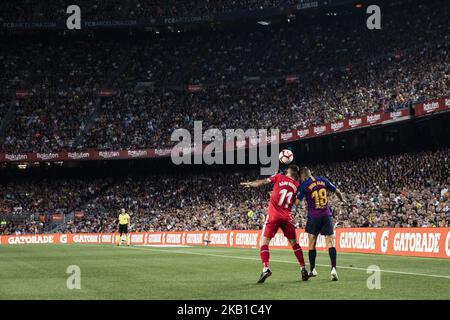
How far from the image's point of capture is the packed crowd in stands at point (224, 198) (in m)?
34.1

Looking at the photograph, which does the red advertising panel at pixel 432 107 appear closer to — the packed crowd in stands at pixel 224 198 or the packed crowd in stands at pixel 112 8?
the packed crowd in stands at pixel 224 198

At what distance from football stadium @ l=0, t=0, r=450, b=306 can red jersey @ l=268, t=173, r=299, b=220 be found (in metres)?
11.2

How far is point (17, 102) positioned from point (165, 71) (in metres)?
14.3

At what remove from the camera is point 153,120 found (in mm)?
61656

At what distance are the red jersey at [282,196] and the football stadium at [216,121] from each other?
441 inches

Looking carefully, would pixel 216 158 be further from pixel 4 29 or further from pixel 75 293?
pixel 75 293

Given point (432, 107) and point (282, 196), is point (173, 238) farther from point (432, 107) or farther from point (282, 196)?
point (282, 196)

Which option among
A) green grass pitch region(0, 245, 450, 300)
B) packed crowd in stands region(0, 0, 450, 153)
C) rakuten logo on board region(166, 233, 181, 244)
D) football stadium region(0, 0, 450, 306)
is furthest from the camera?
packed crowd in stands region(0, 0, 450, 153)

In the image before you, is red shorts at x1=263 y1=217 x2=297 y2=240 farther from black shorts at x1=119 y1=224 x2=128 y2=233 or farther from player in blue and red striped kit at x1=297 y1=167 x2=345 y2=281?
black shorts at x1=119 y1=224 x2=128 y2=233

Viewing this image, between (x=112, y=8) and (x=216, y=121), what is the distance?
1916 cm

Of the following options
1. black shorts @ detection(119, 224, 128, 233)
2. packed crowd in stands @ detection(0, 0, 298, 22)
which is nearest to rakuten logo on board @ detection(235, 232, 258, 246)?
black shorts @ detection(119, 224, 128, 233)

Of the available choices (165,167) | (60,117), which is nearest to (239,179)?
(165,167)

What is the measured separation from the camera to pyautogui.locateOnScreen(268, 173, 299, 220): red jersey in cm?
1295
